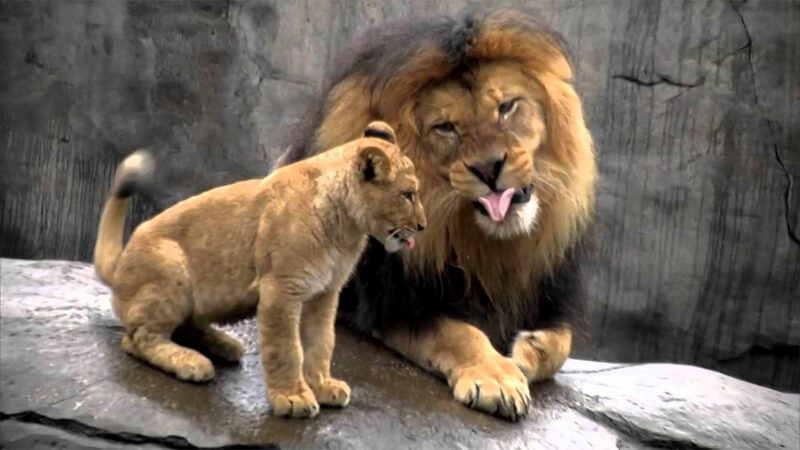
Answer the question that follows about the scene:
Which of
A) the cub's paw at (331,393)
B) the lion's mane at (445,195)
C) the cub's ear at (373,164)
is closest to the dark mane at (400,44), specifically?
the lion's mane at (445,195)

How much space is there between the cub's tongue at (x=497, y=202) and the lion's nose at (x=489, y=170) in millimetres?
33

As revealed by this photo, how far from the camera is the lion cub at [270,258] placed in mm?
2006

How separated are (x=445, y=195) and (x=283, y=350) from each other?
22.9 inches

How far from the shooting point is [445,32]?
8.14ft

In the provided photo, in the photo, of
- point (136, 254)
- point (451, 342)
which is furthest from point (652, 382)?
point (136, 254)

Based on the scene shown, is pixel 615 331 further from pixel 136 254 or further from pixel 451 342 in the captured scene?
pixel 136 254

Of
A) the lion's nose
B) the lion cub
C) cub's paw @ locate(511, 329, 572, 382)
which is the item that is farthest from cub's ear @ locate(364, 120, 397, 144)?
cub's paw @ locate(511, 329, 572, 382)

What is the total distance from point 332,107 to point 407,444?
0.82 m

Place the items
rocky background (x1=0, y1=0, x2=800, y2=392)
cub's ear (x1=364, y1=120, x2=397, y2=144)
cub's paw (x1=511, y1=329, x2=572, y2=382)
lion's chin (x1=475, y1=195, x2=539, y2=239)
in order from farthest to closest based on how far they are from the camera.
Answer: cub's paw (x1=511, y1=329, x2=572, y2=382) → lion's chin (x1=475, y1=195, x2=539, y2=239) → rocky background (x1=0, y1=0, x2=800, y2=392) → cub's ear (x1=364, y1=120, x2=397, y2=144)

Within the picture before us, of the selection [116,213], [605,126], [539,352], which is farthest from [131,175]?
[605,126]

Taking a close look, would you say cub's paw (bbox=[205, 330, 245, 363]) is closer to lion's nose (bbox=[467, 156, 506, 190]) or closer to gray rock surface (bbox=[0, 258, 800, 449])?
gray rock surface (bbox=[0, 258, 800, 449])

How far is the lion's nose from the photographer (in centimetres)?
232

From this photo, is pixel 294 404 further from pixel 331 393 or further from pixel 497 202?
pixel 497 202

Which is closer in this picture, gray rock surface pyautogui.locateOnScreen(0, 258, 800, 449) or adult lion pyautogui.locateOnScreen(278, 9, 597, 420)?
gray rock surface pyautogui.locateOnScreen(0, 258, 800, 449)
